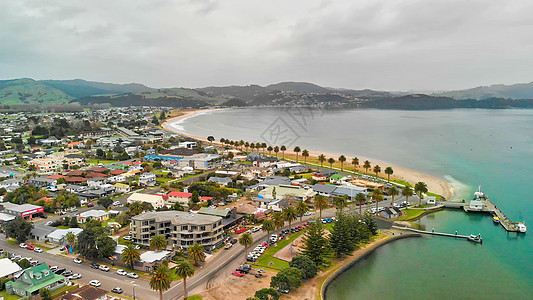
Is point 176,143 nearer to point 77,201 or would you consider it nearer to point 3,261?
point 77,201

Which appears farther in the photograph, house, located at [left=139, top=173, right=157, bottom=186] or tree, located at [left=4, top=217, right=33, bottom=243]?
house, located at [left=139, top=173, right=157, bottom=186]

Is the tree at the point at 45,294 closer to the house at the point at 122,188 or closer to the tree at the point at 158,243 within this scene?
the tree at the point at 158,243

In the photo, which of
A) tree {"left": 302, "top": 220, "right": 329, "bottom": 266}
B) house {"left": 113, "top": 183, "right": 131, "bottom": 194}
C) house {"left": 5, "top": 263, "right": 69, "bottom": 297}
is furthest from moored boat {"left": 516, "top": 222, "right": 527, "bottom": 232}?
house {"left": 113, "top": 183, "right": 131, "bottom": 194}

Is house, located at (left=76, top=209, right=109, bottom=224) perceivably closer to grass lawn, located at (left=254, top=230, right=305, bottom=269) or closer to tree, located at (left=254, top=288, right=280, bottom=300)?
grass lawn, located at (left=254, top=230, right=305, bottom=269)

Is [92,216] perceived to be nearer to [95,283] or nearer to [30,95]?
[95,283]

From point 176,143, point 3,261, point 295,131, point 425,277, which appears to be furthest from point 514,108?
point 3,261

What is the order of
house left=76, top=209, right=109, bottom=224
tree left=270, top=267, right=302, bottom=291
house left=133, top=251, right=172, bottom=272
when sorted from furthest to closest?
house left=76, top=209, right=109, bottom=224 → house left=133, top=251, right=172, bottom=272 → tree left=270, top=267, right=302, bottom=291
